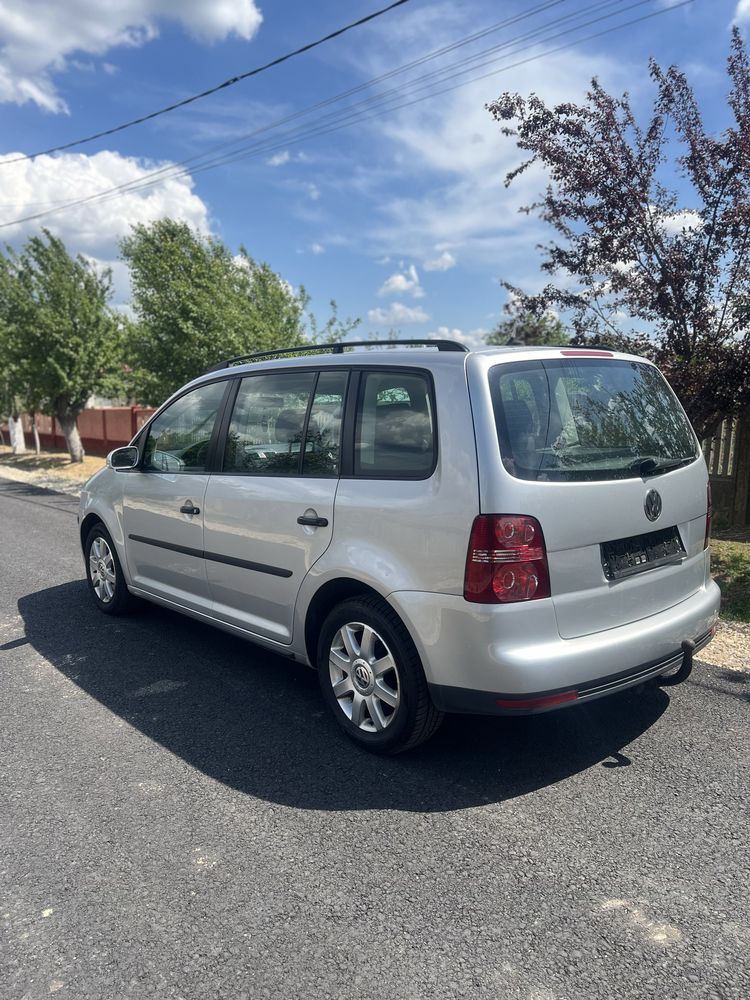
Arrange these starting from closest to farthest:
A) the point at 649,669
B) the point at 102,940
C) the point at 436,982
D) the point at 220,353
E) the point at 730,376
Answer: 1. the point at 436,982
2. the point at 102,940
3. the point at 649,669
4. the point at 730,376
5. the point at 220,353

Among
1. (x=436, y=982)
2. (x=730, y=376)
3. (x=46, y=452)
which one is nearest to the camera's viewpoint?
(x=436, y=982)

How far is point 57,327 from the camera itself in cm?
1967

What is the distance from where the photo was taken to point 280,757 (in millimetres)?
3529

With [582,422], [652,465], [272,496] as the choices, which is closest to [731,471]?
[652,465]

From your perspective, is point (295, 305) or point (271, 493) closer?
point (271, 493)

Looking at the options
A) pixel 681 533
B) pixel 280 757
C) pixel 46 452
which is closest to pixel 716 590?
pixel 681 533

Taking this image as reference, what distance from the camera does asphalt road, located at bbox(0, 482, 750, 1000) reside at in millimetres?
2236

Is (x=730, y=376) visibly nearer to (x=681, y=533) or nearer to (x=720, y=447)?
(x=720, y=447)

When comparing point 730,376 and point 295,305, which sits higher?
point 295,305

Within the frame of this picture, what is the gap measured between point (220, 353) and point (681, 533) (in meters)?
11.4

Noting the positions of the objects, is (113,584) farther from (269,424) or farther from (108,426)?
(108,426)

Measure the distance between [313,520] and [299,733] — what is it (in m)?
1.07

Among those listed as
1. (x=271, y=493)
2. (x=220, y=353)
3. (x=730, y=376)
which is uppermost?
(x=220, y=353)

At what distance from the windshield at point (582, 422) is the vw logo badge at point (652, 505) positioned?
101mm
